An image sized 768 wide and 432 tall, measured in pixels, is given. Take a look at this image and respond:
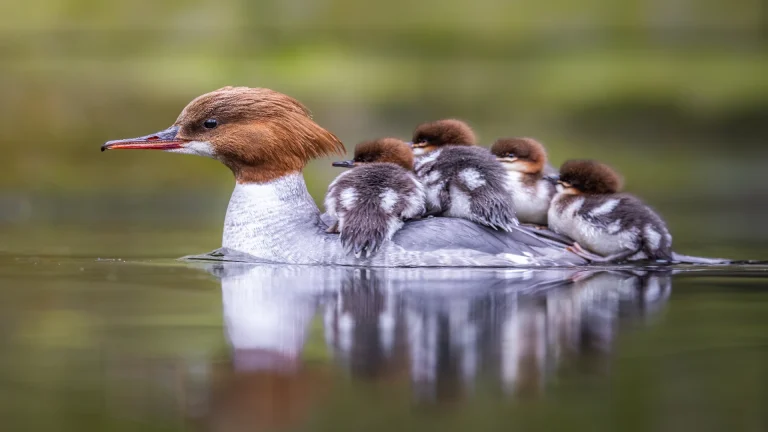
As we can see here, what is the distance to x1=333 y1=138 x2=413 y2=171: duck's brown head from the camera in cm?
485

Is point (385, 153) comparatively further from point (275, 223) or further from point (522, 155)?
point (522, 155)

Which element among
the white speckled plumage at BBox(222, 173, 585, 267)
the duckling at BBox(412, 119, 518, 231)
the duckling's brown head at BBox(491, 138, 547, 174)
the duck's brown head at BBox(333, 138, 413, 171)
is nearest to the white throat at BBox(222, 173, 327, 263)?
the white speckled plumage at BBox(222, 173, 585, 267)

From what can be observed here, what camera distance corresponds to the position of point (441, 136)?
524cm

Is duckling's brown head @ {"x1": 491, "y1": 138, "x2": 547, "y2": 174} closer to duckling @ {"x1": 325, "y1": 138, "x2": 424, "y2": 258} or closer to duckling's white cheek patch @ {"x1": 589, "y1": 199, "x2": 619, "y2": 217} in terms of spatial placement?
duckling's white cheek patch @ {"x1": 589, "y1": 199, "x2": 619, "y2": 217}

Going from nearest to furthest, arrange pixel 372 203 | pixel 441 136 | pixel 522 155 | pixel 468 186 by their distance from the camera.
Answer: pixel 372 203 < pixel 468 186 < pixel 522 155 < pixel 441 136

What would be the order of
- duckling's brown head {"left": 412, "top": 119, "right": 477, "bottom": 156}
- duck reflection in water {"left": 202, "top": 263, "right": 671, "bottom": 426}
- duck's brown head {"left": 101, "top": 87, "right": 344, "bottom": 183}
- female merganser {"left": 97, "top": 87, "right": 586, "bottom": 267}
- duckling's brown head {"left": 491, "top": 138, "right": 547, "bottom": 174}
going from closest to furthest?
duck reflection in water {"left": 202, "top": 263, "right": 671, "bottom": 426}
female merganser {"left": 97, "top": 87, "right": 586, "bottom": 267}
duck's brown head {"left": 101, "top": 87, "right": 344, "bottom": 183}
duckling's brown head {"left": 491, "top": 138, "right": 547, "bottom": 174}
duckling's brown head {"left": 412, "top": 119, "right": 477, "bottom": 156}

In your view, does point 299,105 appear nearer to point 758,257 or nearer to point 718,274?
point 718,274

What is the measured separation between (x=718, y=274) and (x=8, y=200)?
6.32 m

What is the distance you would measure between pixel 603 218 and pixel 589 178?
225 millimetres

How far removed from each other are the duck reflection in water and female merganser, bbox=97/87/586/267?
12cm

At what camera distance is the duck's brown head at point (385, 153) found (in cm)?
485

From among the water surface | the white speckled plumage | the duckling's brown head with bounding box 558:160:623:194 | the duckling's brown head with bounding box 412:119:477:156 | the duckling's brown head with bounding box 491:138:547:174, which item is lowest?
the water surface

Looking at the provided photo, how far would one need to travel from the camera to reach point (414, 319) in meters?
3.30

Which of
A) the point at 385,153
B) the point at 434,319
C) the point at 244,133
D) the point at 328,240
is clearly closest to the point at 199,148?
the point at 244,133
